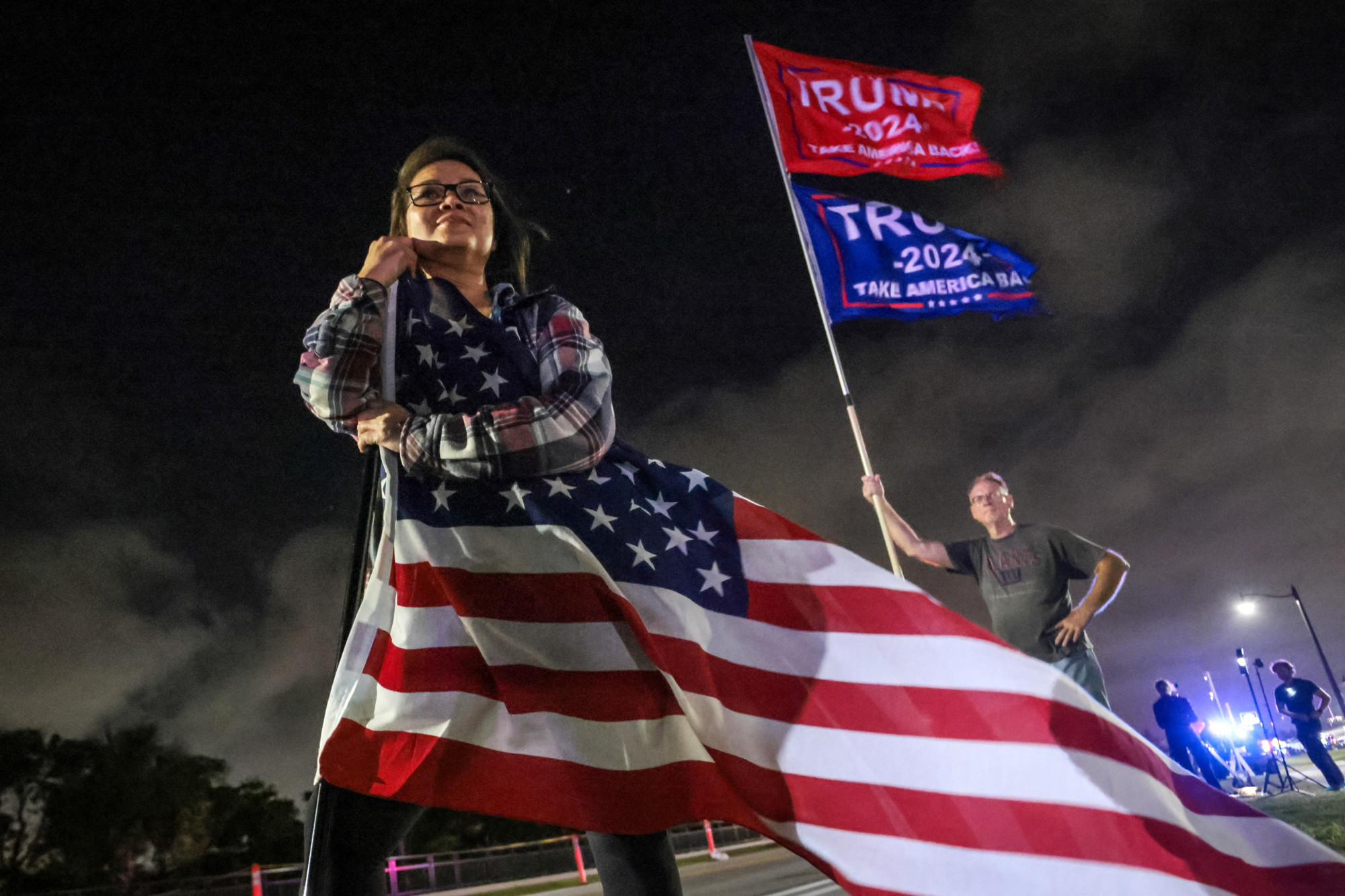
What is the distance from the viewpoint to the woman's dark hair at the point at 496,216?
2406 mm

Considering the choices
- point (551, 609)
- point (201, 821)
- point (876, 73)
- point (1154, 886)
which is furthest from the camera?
point (201, 821)

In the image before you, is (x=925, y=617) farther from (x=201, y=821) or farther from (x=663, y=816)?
(x=201, y=821)

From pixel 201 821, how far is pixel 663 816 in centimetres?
5297

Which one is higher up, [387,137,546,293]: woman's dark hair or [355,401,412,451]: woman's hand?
[387,137,546,293]: woman's dark hair

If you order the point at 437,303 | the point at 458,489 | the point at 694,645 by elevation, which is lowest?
the point at 694,645

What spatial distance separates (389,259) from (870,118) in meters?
6.92

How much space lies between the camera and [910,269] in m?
7.35

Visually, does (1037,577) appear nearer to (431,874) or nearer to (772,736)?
(772,736)

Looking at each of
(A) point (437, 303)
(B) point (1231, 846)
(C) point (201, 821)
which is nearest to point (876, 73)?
(A) point (437, 303)

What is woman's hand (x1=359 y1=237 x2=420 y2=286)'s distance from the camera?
6.68 ft

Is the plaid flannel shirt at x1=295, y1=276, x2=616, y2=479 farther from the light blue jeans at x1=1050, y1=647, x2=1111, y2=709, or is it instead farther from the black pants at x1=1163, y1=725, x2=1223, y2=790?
the black pants at x1=1163, y1=725, x2=1223, y2=790

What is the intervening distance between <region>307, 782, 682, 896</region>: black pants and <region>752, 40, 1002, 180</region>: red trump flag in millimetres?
7006

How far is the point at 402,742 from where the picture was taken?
5.84 feet

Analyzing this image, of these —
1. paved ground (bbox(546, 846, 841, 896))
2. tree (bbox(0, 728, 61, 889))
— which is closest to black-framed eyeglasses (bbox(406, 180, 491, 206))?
paved ground (bbox(546, 846, 841, 896))
